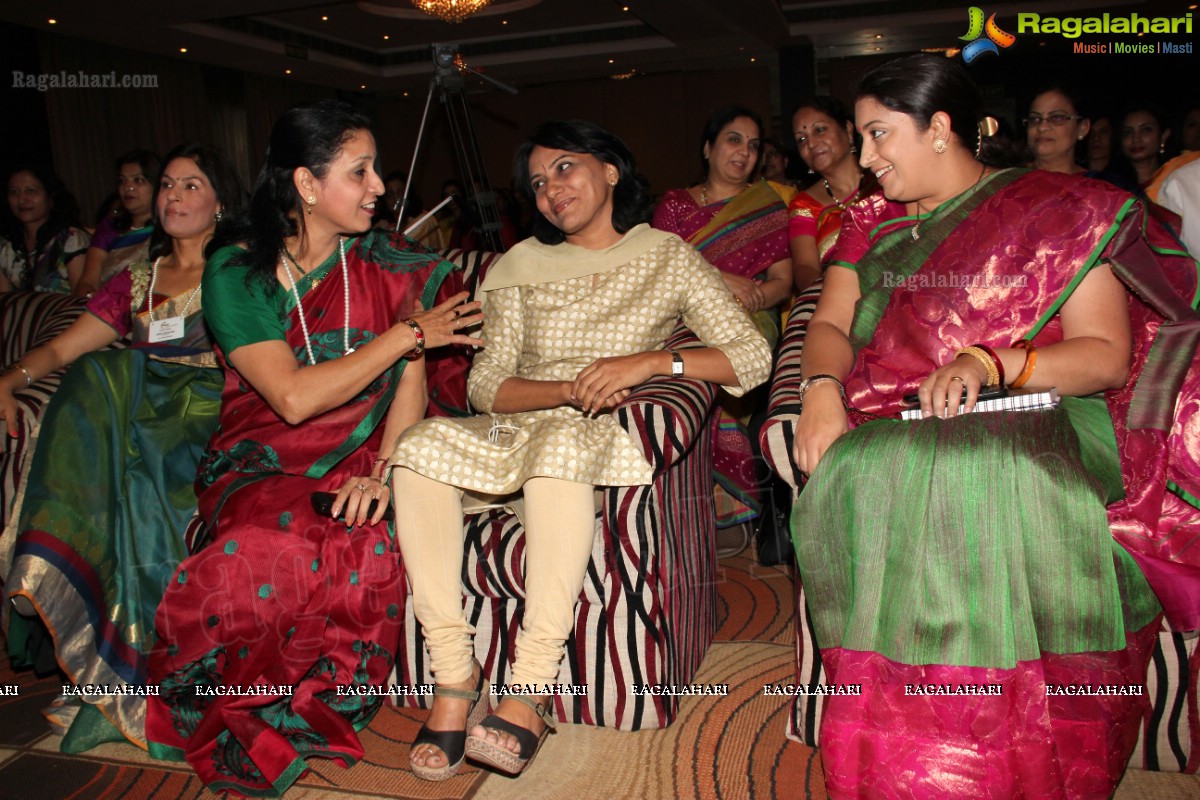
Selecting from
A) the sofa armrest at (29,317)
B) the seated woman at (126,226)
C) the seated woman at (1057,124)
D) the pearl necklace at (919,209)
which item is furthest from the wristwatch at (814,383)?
the seated woman at (126,226)

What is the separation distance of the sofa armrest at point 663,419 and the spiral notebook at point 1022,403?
1.72ft

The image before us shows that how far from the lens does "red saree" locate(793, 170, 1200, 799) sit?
53.7 inches

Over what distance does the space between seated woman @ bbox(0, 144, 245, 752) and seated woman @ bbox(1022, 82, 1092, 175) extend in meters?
2.43

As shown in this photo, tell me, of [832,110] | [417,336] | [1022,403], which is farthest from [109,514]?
[832,110]

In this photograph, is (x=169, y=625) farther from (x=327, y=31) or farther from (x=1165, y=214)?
(x=327, y=31)

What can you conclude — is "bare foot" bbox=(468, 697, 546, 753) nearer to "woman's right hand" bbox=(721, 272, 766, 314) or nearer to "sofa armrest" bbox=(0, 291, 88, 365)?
"woman's right hand" bbox=(721, 272, 766, 314)

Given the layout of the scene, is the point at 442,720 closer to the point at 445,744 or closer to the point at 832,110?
the point at 445,744

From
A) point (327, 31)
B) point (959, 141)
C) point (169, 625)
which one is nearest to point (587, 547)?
point (169, 625)

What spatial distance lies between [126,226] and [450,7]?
487 cm

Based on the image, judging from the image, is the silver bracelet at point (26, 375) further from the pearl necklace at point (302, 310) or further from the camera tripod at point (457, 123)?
the camera tripod at point (457, 123)

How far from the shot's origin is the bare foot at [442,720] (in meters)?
1.72

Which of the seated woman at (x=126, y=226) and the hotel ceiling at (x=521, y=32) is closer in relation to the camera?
the seated woman at (x=126, y=226)

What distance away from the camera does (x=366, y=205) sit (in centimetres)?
201

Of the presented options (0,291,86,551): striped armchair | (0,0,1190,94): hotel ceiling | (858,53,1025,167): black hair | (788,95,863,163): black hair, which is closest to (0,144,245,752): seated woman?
(0,291,86,551): striped armchair
